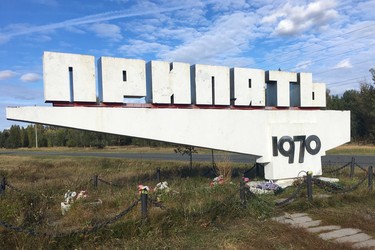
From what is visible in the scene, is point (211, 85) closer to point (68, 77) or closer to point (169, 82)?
point (169, 82)

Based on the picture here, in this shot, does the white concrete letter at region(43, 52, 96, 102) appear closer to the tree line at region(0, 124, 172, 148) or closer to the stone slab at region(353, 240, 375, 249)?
the stone slab at region(353, 240, 375, 249)

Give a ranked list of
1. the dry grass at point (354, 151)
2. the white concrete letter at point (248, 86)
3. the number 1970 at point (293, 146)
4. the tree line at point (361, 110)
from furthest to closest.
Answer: the tree line at point (361, 110) → the dry grass at point (354, 151) → the number 1970 at point (293, 146) → the white concrete letter at point (248, 86)

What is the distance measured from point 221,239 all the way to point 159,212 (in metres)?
1.39

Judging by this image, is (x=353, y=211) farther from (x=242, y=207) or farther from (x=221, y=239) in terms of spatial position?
(x=221, y=239)

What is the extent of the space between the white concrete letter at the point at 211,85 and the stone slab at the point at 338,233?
505 cm

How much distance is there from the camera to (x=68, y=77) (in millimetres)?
8727

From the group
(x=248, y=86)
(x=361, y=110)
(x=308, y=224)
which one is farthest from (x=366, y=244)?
(x=361, y=110)

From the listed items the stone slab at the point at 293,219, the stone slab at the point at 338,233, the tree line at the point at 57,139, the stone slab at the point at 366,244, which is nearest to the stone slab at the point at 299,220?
the stone slab at the point at 293,219

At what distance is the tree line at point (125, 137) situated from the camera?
47969mm

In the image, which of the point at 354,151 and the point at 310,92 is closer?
the point at 310,92

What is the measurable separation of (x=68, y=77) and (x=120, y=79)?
1277 millimetres

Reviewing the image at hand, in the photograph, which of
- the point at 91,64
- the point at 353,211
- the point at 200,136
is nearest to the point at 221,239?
the point at 353,211

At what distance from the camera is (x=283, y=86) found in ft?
39.8

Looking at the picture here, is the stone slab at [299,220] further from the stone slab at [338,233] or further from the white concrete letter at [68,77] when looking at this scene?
the white concrete letter at [68,77]
